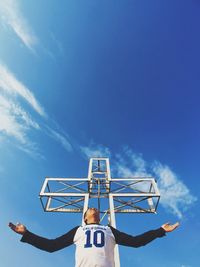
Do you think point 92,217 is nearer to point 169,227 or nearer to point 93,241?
point 93,241

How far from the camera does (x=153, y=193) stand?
10.9 m

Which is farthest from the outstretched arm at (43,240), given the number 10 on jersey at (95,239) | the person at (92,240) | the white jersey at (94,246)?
the number 10 on jersey at (95,239)

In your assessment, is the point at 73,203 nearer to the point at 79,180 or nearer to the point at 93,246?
the point at 79,180

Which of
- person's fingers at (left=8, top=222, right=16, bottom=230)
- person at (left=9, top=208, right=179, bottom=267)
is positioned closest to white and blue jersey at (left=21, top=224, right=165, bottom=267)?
person at (left=9, top=208, right=179, bottom=267)

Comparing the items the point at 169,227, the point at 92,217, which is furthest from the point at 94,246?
the point at 169,227

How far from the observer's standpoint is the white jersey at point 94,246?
2.53 metres

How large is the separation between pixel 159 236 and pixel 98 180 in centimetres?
851

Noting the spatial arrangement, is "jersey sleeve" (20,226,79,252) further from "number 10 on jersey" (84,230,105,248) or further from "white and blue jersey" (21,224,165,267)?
"number 10 on jersey" (84,230,105,248)

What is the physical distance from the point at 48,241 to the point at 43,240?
6cm

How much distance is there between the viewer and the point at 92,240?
277cm

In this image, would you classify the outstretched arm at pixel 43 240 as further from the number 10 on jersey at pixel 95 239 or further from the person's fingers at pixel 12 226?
the number 10 on jersey at pixel 95 239

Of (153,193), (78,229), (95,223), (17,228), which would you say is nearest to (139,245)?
(95,223)

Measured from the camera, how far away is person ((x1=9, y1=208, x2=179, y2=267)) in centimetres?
259

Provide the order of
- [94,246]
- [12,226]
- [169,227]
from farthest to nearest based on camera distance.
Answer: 1. [169,227]
2. [12,226]
3. [94,246]
